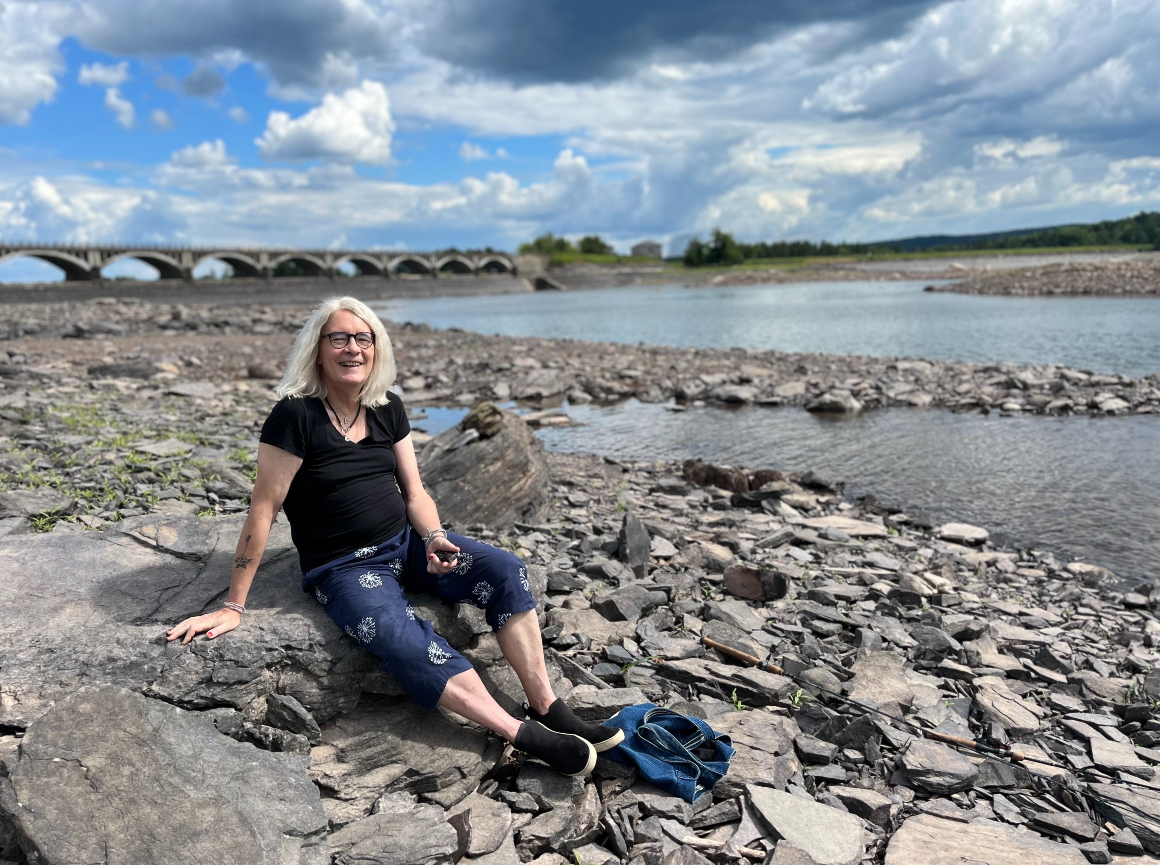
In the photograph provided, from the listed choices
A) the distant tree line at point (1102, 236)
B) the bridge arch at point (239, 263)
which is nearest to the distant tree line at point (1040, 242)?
the distant tree line at point (1102, 236)

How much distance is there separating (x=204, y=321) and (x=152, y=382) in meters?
22.0

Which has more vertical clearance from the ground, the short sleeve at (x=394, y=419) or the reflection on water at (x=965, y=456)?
the short sleeve at (x=394, y=419)

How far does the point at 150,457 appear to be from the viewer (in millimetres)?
9477

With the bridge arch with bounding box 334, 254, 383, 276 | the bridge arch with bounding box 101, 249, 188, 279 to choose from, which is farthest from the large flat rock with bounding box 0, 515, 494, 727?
the bridge arch with bounding box 334, 254, 383, 276

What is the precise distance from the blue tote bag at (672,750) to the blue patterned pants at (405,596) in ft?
2.86

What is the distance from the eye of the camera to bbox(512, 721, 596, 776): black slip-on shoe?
155 inches

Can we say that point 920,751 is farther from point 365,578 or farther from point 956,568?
point 956,568

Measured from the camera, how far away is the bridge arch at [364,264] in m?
107

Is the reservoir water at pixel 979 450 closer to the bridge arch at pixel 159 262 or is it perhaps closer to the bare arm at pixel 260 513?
the bare arm at pixel 260 513

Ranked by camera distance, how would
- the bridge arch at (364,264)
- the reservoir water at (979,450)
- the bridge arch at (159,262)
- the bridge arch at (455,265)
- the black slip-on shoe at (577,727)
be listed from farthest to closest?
1. the bridge arch at (455,265)
2. the bridge arch at (364,264)
3. the bridge arch at (159,262)
4. the reservoir water at (979,450)
5. the black slip-on shoe at (577,727)

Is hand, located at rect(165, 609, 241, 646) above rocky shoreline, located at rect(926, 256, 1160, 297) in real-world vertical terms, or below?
below

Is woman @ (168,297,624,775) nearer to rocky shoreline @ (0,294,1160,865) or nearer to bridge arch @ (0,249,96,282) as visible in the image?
rocky shoreline @ (0,294,1160,865)

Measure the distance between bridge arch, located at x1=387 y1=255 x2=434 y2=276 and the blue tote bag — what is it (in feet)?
379

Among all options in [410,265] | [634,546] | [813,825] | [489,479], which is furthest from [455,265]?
[813,825]
